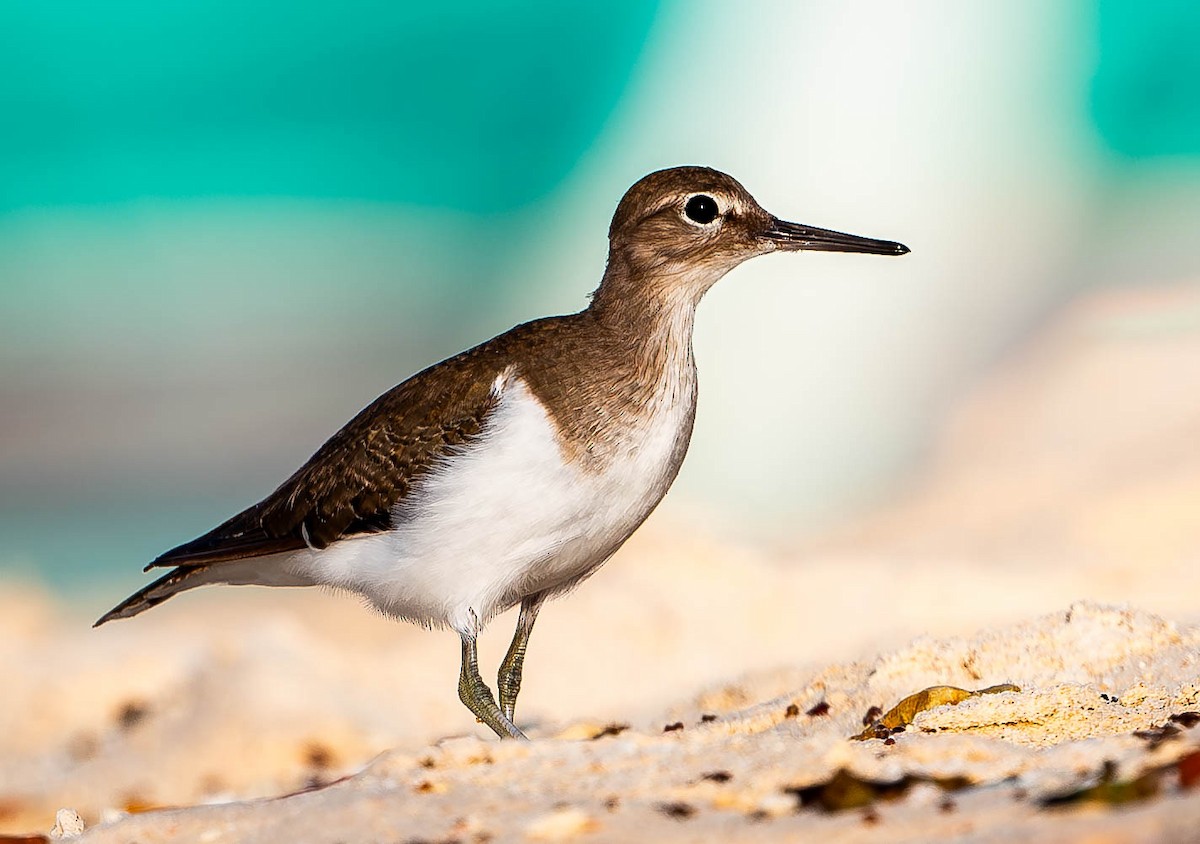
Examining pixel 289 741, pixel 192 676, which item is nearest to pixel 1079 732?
pixel 289 741

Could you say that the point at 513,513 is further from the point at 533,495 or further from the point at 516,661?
the point at 516,661

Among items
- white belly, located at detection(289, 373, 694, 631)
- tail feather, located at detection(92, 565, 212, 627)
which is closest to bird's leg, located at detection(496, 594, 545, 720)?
white belly, located at detection(289, 373, 694, 631)

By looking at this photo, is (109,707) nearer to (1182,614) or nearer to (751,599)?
(751,599)

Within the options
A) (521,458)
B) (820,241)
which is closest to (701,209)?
(820,241)

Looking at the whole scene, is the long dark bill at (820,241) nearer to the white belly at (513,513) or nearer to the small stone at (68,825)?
the white belly at (513,513)

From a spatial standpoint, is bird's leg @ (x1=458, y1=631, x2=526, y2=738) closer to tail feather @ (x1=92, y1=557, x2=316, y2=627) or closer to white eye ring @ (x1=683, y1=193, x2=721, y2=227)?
tail feather @ (x1=92, y1=557, x2=316, y2=627)

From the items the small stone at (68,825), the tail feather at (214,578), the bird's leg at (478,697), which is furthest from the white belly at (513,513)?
the small stone at (68,825)
